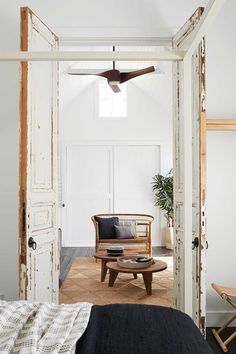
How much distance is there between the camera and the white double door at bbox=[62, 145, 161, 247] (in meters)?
7.91

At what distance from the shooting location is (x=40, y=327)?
1.28 metres

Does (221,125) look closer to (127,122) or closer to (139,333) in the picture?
(139,333)

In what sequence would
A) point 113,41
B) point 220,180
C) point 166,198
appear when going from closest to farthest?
point 113,41, point 220,180, point 166,198

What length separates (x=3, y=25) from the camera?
3.06m

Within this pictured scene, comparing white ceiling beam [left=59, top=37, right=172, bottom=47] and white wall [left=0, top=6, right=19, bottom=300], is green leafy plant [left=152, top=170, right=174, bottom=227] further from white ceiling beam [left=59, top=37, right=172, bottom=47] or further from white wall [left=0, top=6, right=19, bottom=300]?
white wall [left=0, top=6, right=19, bottom=300]

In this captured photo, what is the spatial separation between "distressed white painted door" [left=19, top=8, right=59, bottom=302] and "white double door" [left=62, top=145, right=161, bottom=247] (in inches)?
192

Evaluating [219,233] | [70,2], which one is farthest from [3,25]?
[219,233]

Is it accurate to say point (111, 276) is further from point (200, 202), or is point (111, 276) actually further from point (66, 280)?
point (200, 202)

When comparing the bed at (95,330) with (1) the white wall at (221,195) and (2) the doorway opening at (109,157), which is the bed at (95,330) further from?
(2) the doorway opening at (109,157)

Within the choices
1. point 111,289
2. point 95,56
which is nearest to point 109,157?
point 111,289

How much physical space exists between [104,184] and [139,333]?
672 cm

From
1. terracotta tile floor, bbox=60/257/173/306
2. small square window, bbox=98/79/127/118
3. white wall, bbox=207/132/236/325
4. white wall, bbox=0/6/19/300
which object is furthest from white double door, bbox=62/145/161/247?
white wall, bbox=0/6/19/300

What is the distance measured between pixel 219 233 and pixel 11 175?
1.94 metres

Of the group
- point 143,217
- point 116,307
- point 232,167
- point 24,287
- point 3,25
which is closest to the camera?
point 116,307
